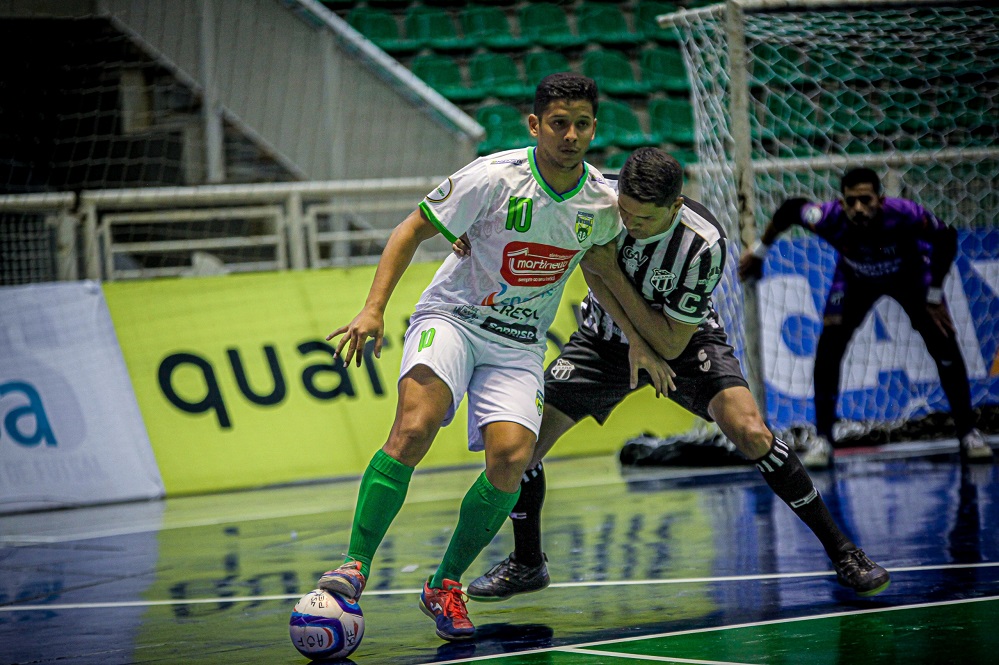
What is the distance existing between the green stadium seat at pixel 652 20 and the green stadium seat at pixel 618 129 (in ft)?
4.04

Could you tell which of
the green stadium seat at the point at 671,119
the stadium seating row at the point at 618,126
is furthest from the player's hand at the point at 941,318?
the green stadium seat at the point at 671,119

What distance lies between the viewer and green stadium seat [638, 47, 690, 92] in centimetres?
1373

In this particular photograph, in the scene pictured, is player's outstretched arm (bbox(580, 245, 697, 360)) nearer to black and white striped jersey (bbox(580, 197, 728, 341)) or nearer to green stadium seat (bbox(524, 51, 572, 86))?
black and white striped jersey (bbox(580, 197, 728, 341))

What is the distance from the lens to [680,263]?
14.5ft

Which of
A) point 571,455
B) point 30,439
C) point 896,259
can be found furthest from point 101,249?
point 896,259

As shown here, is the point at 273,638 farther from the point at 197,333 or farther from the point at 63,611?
the point at 197,333

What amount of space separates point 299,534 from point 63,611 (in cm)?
183

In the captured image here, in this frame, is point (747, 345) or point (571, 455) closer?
point (747, 345)

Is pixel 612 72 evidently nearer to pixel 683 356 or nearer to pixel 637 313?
pixel 683 356

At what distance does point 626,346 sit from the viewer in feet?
15.9

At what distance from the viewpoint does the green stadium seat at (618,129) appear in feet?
41.7

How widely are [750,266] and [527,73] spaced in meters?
6.26

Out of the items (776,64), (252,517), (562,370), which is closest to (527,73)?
(776,64)

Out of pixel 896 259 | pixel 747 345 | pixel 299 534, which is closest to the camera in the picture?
pixel 299 534
